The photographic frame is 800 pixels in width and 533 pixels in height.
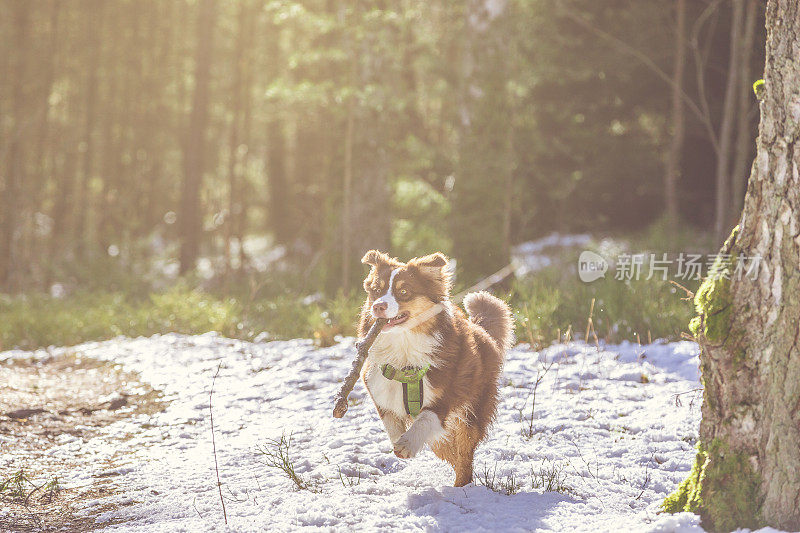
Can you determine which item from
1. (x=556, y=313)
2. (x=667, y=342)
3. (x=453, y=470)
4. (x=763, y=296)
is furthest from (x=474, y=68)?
(x=763, y=296)

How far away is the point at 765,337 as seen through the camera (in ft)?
12.1

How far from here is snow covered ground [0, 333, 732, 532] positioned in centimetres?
446

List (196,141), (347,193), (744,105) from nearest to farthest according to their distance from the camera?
1. (347,193)
2. (744,105)
3. (196,141)

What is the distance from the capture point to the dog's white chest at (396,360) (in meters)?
4.64

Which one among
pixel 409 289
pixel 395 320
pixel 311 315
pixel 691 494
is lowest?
pixel 311 315

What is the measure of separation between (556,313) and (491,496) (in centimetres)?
563

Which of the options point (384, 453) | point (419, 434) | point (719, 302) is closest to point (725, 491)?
point (719, 302)

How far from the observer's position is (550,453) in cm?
571

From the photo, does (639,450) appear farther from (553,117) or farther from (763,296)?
(553,117)

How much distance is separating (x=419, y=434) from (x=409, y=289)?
0.91 metres

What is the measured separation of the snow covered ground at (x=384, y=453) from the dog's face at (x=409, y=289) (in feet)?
3.81

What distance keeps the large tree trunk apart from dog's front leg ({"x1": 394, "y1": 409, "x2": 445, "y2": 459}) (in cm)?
153

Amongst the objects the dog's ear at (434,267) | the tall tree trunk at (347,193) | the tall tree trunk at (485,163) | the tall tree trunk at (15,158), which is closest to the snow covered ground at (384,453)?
the dog's ear at (434,267)

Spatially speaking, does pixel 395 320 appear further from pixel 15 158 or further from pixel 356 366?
pixel 15 158
